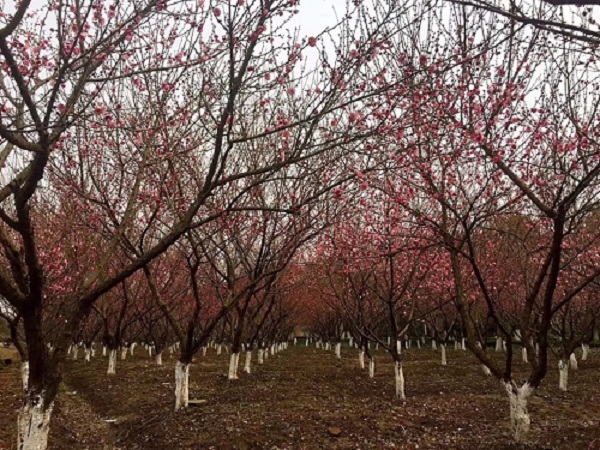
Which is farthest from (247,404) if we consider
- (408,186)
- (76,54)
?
(76,54)

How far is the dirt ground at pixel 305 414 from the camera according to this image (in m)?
9.16

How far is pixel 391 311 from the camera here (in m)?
13.1

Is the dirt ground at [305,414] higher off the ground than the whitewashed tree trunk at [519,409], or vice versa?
the whitewashed tree trunk at [519,409]

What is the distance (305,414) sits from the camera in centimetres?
1103

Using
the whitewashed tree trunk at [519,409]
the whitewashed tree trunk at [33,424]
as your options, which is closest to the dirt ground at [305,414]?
the whitewashed tree trunk at [519,409]

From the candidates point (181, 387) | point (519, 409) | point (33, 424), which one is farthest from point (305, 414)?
point (33, 424)

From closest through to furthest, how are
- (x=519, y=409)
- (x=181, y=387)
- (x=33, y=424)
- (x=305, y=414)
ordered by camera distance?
(x=33, y=424), (x=519, y=409), (x=305, y=414), (x=181, y=387)

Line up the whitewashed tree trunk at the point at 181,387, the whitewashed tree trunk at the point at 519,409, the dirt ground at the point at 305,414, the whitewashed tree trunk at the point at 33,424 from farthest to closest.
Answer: the whitewashed tree trunk at the point at 181,387 → the dirt ground at the point at 305,414 → the whitewashed tree trunk at the point at 519,409 → the whitewashed tree trunk at the point at 33,424

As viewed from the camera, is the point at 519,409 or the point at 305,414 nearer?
the point at 519,409

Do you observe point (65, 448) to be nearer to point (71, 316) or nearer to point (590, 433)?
point (71, 316)

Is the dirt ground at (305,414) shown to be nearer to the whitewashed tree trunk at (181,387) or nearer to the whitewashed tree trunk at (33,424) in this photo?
the whitewashed tree trunk at (181,387)

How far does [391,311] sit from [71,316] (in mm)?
8639

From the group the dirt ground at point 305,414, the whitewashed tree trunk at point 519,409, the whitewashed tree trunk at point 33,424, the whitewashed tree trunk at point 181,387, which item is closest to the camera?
the whitewashed tree trunk at point 33,424

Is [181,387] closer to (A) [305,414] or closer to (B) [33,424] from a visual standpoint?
(A) [305,414]
